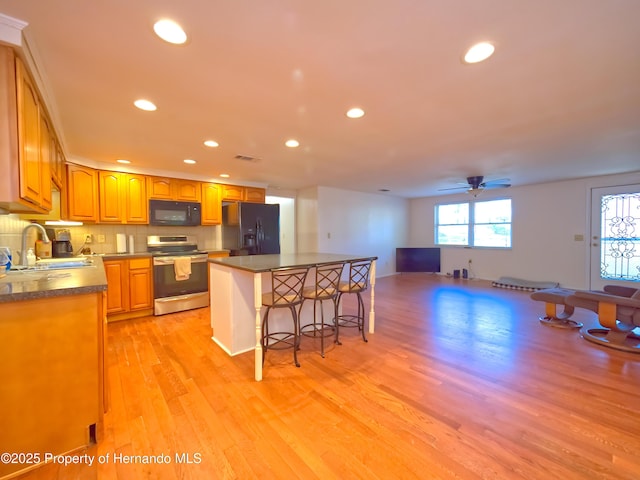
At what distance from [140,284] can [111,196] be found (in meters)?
1.36

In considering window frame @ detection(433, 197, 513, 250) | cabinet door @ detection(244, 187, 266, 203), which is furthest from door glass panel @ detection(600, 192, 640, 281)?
cabinet door @ detection(244, 187, 266, 203)

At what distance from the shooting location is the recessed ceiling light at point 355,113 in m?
2.24

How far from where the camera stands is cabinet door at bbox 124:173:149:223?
13.4 feet

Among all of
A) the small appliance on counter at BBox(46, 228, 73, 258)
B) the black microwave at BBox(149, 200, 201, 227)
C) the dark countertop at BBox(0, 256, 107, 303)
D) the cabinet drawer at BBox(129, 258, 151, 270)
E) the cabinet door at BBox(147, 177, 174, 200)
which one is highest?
the cabinet door at BBox(147, 177, 174, 200)

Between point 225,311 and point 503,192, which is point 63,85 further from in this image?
point 503,192

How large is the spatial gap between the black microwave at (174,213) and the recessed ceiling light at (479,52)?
4319mm

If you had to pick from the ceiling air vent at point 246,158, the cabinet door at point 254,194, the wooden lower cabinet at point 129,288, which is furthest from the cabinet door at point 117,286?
the cabinet door at point 254,194

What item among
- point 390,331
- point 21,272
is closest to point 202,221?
point 21,272

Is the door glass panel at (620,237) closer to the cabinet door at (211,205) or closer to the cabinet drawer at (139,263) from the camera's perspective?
the cabinet door at (211,205)

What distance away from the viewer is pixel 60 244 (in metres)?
3.35

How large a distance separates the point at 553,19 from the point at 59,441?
337cm

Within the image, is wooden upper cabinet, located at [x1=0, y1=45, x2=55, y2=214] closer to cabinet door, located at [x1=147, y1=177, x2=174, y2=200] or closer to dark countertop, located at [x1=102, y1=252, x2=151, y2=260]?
dark countertop, located at [x1=102, y1=252, x2=151, y2=260]

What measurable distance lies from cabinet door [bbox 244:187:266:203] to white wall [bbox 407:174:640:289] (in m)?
5.14

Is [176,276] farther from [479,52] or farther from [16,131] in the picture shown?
[479,52]
